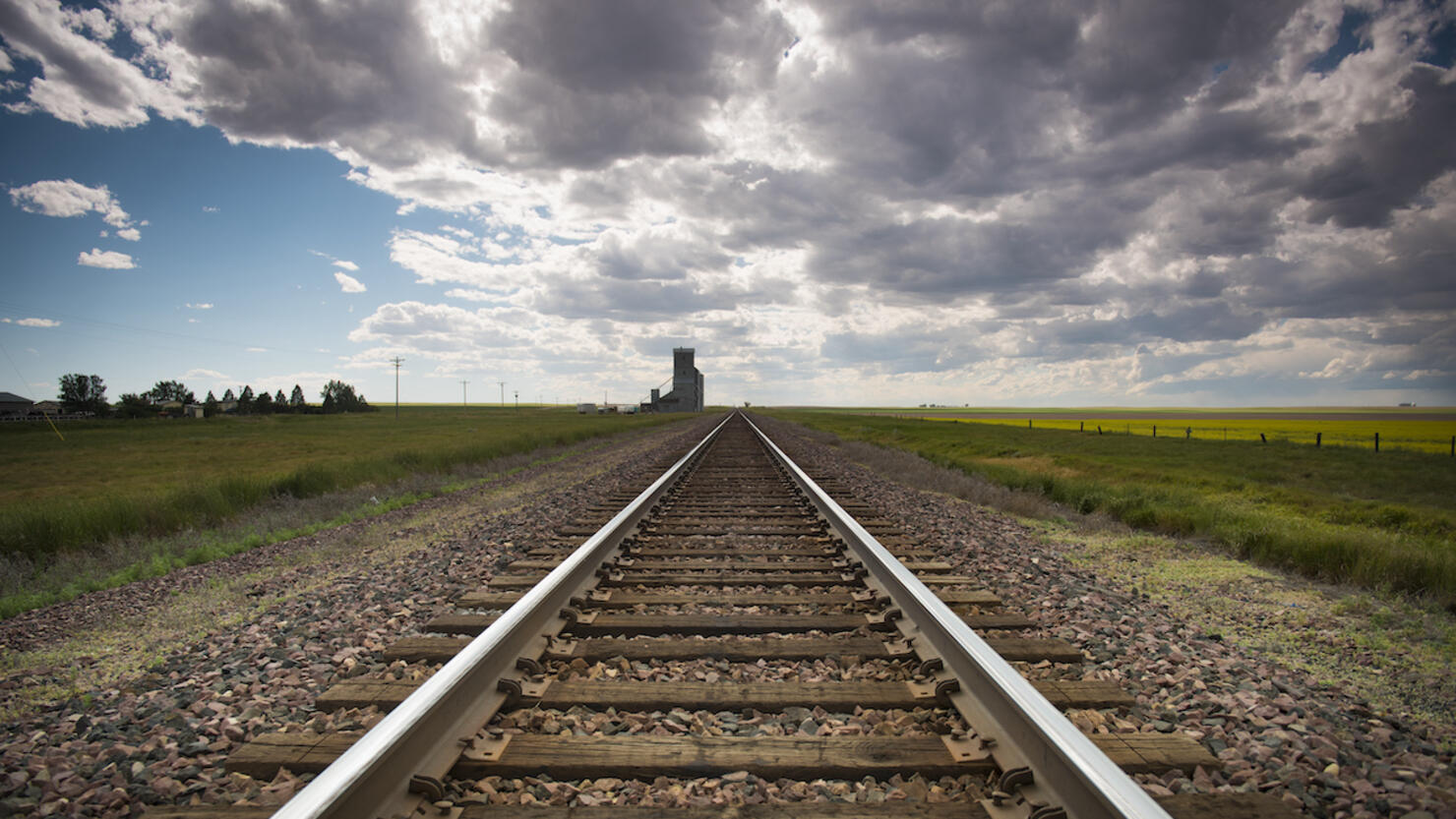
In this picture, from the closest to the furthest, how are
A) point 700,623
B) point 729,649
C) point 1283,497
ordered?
1. point 729,649
2. point 700,623
3. point 1283,497

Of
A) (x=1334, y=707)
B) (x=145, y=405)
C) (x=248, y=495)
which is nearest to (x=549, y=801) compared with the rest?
(x=1334, y=707)

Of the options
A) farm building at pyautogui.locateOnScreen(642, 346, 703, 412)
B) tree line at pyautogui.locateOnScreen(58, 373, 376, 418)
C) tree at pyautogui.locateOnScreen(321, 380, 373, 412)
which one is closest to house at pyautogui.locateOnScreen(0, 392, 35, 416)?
tree line at pyautogui.locateOnScreen(58, 373, 376, 418)

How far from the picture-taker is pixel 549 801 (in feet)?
6.77

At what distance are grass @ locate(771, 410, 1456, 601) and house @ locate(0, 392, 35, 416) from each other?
9511 centimetres

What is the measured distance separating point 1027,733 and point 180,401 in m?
158

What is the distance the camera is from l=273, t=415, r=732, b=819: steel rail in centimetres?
173

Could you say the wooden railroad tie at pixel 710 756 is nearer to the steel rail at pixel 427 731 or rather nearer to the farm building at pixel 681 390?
the steel rail at pixel 427 731

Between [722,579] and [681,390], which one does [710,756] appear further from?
[681,390]

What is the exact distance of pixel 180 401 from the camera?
404 feet

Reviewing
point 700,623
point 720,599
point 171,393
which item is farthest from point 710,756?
point 171,393

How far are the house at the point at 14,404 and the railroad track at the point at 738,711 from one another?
3932 inches

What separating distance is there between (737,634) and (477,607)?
5.46 feet

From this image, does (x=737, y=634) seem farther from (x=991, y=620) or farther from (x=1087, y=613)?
(x=1087, y=613)

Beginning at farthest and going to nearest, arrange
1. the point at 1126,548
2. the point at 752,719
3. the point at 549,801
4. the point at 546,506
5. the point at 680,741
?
the point at 546,506
the point at 1126,548
the point at 752,719
the point at 680,741
the point at 549,801
